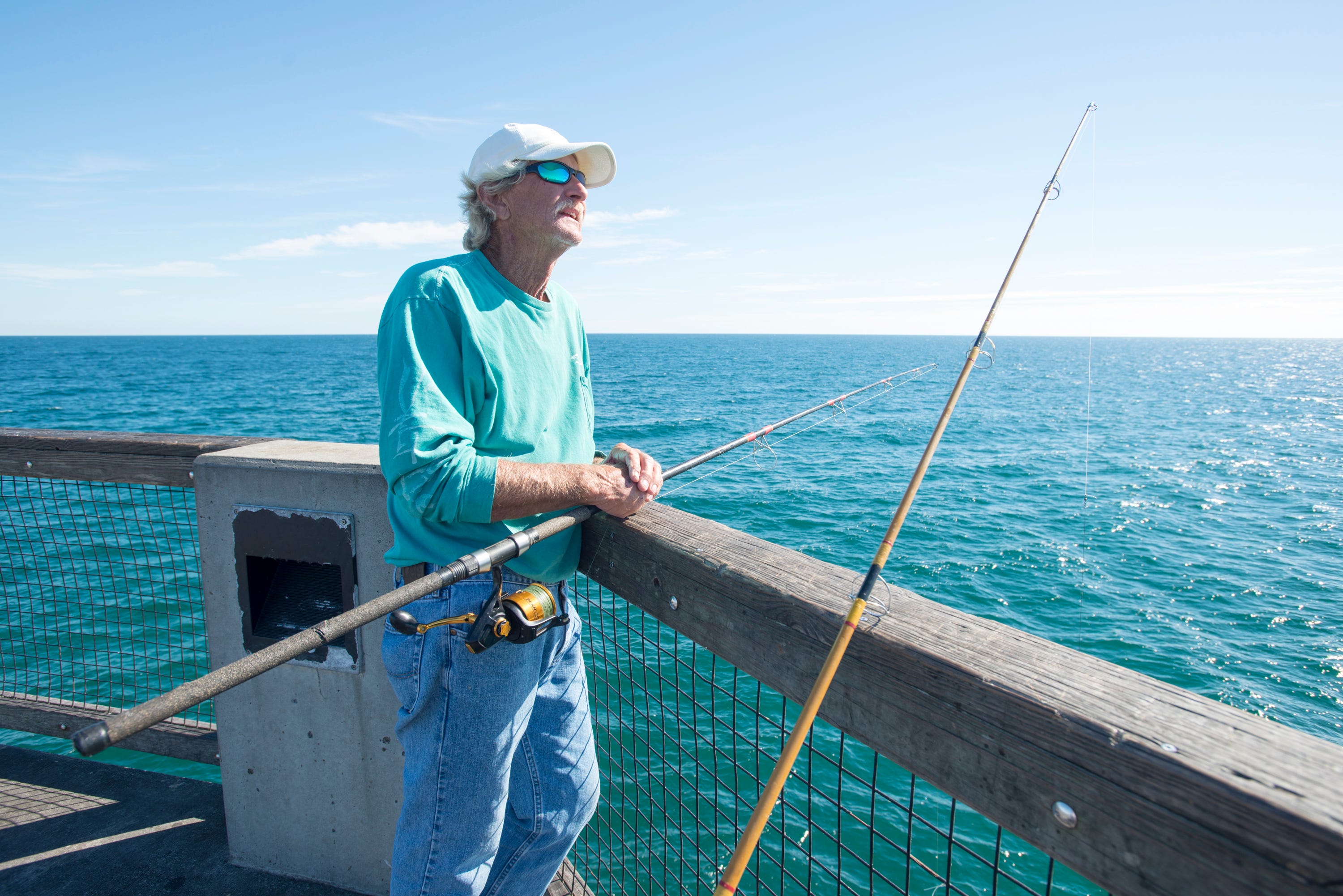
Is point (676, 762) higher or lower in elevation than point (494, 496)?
lower

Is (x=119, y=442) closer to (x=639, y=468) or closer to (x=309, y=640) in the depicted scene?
(x=309, y=640)

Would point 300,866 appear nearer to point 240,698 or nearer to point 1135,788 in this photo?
point 240,698

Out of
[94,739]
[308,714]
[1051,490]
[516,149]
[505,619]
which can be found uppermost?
[516,149]

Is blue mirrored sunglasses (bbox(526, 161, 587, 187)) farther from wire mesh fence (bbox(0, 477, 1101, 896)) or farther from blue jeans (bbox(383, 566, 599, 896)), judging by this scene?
wire mesh fence (bbox(0, 477, 1101, 896))

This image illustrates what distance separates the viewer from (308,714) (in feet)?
8.54

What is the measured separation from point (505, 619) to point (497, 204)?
3.79 feet

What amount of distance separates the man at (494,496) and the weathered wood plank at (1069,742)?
2.25ft

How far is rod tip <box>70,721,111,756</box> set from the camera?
1014 millimetres

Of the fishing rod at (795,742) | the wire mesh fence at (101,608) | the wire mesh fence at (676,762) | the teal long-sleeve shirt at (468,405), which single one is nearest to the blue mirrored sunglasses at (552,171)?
the teal long-sleeve shirt at (468,405)

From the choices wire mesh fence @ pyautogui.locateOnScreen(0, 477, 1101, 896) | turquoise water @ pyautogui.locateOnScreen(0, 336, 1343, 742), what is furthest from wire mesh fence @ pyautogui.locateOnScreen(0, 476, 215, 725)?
turquoise water @ pyautogui.locateOnScreen(0, 336, 1343, 742)

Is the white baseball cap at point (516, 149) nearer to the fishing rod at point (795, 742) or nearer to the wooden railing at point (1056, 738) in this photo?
the wooden railing at point (1056, 738)

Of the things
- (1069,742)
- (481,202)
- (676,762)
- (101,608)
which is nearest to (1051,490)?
A: (676,762)

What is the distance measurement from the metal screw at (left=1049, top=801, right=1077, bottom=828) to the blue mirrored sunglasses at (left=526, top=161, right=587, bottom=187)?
1.87 meters

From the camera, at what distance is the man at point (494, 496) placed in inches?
70.2
